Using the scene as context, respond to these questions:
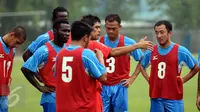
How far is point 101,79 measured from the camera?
30.2 feet

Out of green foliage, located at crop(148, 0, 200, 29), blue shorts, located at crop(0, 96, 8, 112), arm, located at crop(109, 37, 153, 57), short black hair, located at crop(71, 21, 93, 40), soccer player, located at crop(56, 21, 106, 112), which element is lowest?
blue shorts, located at crop(0, 96, 8, 112)

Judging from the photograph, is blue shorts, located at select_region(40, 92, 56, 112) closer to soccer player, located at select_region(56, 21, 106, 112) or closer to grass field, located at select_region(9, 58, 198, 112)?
soccer player, located at select_region(56, 21, 106, 112)

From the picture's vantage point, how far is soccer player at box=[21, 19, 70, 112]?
1088cm

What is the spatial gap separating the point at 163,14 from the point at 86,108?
56.3 meters

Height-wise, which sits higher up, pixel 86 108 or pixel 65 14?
pixel 65 14

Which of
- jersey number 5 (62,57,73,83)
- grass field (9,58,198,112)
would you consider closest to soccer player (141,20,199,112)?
jersey number 5 (62,57,73,83)

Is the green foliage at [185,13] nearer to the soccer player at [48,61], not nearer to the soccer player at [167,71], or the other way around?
the soccer player at [167,71]

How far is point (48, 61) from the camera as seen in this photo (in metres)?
11.1

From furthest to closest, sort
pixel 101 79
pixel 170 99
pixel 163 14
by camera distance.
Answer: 1. pixel 163 14
2. pixel 170 99
3. pixel 101 79

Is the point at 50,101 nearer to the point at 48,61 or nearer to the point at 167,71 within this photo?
the point at 48,61

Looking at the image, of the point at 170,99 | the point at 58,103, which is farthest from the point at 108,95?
the point at 58,103

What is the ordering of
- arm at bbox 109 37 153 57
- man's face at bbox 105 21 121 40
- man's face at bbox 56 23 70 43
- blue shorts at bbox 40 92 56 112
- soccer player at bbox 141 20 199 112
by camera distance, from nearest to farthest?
arm at bbox 109 37 153 57
man's face at bbox 56 23 70 43
blue shorts at bbox 40 92 56 112
soccer player at bbox 141 20 199 112
man's face at bbox 105 21 121 40

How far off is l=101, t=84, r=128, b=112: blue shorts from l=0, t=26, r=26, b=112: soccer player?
6.12 ft

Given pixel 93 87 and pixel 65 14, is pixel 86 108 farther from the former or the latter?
pixel 65 14
